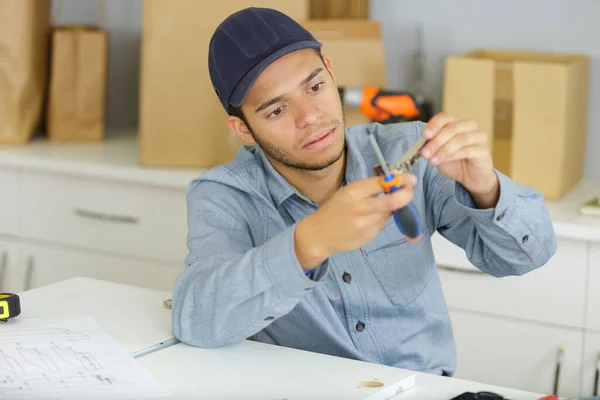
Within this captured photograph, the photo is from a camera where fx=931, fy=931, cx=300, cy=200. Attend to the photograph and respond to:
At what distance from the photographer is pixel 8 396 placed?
1146mm

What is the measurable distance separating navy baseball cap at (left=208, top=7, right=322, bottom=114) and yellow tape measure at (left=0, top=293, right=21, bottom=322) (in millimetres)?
467

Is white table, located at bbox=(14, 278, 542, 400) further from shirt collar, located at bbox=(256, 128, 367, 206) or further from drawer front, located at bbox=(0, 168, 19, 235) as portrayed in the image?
drawer front, located at bbox=(0, 168, 19, 235)

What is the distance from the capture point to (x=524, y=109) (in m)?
2.15

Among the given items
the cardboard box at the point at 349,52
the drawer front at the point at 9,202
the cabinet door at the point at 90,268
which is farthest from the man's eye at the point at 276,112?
the drawer front at the point at 9,202

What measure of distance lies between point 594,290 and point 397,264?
672 millimetres

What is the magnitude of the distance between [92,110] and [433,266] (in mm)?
1622

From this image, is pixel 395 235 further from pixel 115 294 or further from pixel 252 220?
pixel 115 294

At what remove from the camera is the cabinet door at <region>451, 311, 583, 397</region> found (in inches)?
81.5

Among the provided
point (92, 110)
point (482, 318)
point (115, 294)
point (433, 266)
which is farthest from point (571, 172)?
point (92, 110)

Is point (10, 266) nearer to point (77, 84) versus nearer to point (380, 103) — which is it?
point (77, 84)

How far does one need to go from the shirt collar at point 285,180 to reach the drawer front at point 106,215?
35.6 inches

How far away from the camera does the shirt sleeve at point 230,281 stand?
125cm

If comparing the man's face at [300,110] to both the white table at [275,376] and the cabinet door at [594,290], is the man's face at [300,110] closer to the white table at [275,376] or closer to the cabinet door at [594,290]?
the white table at [275,376]

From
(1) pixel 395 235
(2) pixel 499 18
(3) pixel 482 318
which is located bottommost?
(3) pixel 482 318
